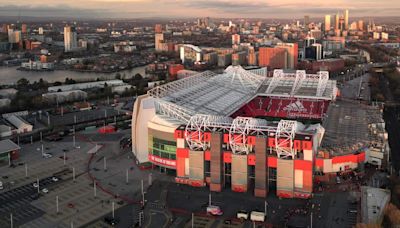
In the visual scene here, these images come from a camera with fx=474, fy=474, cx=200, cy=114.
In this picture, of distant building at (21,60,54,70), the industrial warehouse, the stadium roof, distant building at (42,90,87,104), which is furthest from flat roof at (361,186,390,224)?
distant building at (21,60,54,70)

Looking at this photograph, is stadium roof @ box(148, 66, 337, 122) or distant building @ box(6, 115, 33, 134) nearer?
stadium roof @ box(148, 66, 337, 122)

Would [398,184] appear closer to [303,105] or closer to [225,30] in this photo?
[303,105]

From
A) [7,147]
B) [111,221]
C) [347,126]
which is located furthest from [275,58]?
[111,221]

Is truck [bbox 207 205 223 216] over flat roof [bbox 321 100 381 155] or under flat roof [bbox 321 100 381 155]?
under

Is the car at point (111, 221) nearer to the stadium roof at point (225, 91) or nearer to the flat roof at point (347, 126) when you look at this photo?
the stadium roof at point (225, 91)

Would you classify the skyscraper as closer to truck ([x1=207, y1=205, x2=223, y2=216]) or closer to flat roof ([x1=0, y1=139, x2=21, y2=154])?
flat roof ([x1=0, y1=139, x2=21, y2=154])

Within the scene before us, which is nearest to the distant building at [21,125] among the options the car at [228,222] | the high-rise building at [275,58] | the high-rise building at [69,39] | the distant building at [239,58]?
the car at [228,222]
